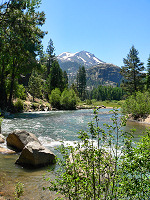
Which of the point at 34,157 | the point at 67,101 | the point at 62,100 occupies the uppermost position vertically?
the point at 62,100

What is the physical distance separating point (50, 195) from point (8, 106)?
29018mm

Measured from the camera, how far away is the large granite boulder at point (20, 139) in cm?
980

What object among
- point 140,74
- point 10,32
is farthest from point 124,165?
point 140,74

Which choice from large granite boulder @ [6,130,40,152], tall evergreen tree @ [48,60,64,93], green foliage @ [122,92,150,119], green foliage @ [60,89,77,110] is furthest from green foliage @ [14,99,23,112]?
tall evergreen tree @ [48,60,64,93]

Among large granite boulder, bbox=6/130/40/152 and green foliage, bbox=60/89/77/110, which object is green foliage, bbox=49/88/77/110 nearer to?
green foliage, bbox=60/89/77/110

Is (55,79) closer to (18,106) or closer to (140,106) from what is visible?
(18,106)

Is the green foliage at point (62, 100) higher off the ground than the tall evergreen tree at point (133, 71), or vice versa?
the tall evergreen tree at point (133, 71)

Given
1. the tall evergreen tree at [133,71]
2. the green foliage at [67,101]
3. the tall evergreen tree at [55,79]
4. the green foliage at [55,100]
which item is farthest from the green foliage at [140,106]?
the tall evergreen tree at [55,79]

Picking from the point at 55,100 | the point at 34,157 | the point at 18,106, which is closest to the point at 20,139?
the point at 34,157

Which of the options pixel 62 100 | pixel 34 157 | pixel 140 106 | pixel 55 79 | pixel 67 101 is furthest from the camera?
pixel 55 79

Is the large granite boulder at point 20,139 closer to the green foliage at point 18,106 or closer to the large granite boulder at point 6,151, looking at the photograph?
the large granite boulder at point 6,151

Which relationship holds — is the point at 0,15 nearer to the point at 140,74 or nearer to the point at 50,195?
the point at 50,195

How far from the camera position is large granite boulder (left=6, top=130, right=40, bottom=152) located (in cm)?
980

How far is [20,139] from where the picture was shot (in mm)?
9938
